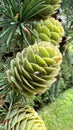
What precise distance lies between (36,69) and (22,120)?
0.15m

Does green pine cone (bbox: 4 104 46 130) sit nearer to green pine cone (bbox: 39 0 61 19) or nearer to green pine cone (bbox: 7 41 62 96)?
green pine cone (bbox: 7 41 62 96)

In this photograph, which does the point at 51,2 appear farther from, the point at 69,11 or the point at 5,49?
the point at 69,11

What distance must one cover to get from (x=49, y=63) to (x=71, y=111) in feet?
9.52

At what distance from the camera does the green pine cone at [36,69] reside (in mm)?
611

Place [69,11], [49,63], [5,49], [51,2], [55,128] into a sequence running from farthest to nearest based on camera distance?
[55,128] < [69,11] < [5,49] < [51,2] < [49,63]

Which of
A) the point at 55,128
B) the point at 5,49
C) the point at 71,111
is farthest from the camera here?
the point at 71,111

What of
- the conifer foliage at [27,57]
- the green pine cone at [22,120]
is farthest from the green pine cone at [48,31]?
the green pine cone at [22,120]

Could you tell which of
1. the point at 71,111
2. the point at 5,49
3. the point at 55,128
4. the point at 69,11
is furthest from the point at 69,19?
the point at 71,111

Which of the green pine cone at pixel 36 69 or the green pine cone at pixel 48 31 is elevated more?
the green pine cone at pixel 48 31

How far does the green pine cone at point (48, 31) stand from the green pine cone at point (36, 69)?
0.06 m

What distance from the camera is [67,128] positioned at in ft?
10.4

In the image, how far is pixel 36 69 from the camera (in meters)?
0.61

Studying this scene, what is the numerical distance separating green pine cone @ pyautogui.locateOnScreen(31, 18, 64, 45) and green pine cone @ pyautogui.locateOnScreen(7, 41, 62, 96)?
65mm

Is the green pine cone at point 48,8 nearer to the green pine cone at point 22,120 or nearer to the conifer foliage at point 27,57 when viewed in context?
the conifer foliage at point 27,57
